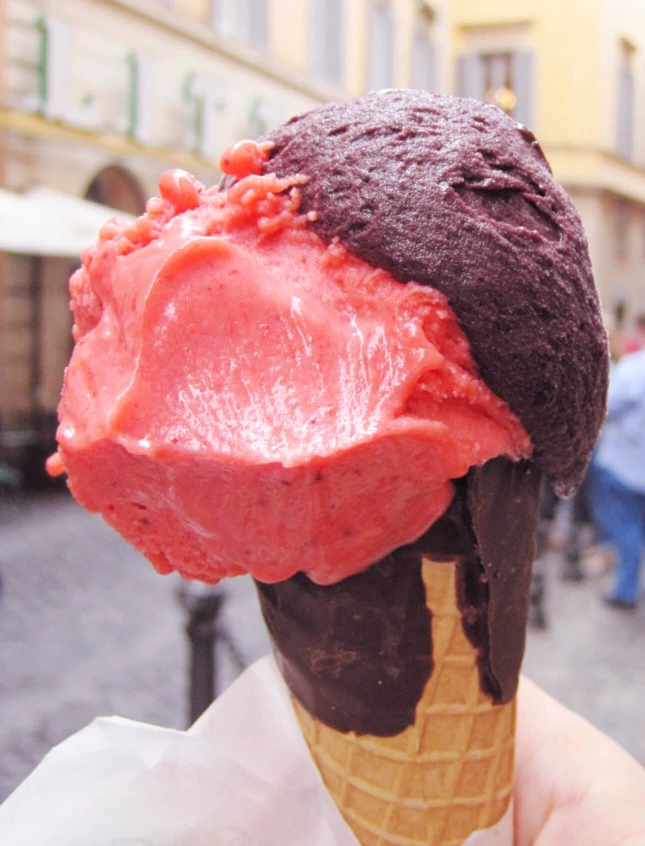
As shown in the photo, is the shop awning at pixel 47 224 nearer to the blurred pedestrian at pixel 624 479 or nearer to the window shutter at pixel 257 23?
the blurred pedestrian at pixel 624 479

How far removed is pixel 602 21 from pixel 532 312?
13.9 m

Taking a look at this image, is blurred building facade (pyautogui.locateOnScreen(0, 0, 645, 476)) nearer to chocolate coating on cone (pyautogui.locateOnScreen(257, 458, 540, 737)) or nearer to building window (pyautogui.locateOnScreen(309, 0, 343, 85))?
building window (pyautogui.locateOnScreen(309, 0, 343, 85))

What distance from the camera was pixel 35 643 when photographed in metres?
3.94

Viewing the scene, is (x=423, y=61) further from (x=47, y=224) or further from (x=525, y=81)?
(x=47, y=224)

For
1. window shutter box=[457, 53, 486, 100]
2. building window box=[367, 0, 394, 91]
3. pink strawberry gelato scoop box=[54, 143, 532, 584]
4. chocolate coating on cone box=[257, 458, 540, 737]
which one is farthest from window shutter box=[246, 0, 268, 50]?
chocolate coating on cone box=[257, 458, 540, 737]

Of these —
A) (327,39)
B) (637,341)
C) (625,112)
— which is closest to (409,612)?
(637,341)

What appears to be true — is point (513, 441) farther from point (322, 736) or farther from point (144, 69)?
point (144, 69)

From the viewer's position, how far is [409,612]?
111 centimetres

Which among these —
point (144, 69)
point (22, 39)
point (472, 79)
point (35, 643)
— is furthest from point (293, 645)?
point (472, 79)

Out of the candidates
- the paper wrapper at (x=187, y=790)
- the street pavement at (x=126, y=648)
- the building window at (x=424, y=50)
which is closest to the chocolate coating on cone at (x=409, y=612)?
the paper wrapper at (x=187, y=790)

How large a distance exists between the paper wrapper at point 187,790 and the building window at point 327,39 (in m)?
10.1

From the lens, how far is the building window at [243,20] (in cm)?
870

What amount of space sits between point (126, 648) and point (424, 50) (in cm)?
1093

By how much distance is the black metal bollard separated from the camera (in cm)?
239
